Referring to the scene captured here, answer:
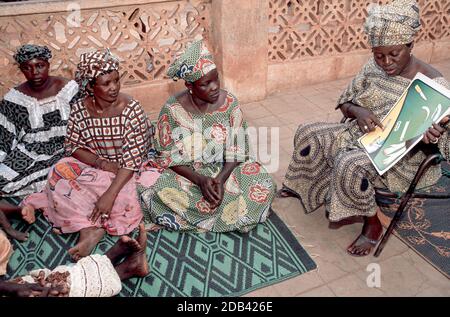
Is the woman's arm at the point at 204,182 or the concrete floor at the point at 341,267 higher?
the woman's arm at the point at 204,182

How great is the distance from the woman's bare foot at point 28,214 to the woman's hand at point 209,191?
144 cm

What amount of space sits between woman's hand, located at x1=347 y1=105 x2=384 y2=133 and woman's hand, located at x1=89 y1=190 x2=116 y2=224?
1.98m

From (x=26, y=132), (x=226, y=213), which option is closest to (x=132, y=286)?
(x=226, y=213)

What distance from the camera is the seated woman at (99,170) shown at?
346 cm

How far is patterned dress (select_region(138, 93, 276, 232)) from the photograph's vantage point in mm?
3570

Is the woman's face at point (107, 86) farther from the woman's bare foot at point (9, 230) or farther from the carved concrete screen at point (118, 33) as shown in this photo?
the carved concrete screen at point (118, 33)

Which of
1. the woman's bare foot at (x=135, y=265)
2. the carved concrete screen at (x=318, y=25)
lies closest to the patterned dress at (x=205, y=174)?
the woman's bare foot at (x=135, y=265)

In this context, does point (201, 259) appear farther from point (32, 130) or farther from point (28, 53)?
point (28, 53)

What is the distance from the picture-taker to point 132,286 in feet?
10.3

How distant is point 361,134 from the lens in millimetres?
3537

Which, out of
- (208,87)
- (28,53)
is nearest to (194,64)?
(208,87)

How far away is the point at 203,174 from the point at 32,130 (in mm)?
1767

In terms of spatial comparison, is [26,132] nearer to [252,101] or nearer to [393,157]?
[252,101]

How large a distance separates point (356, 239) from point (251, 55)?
114 inches
